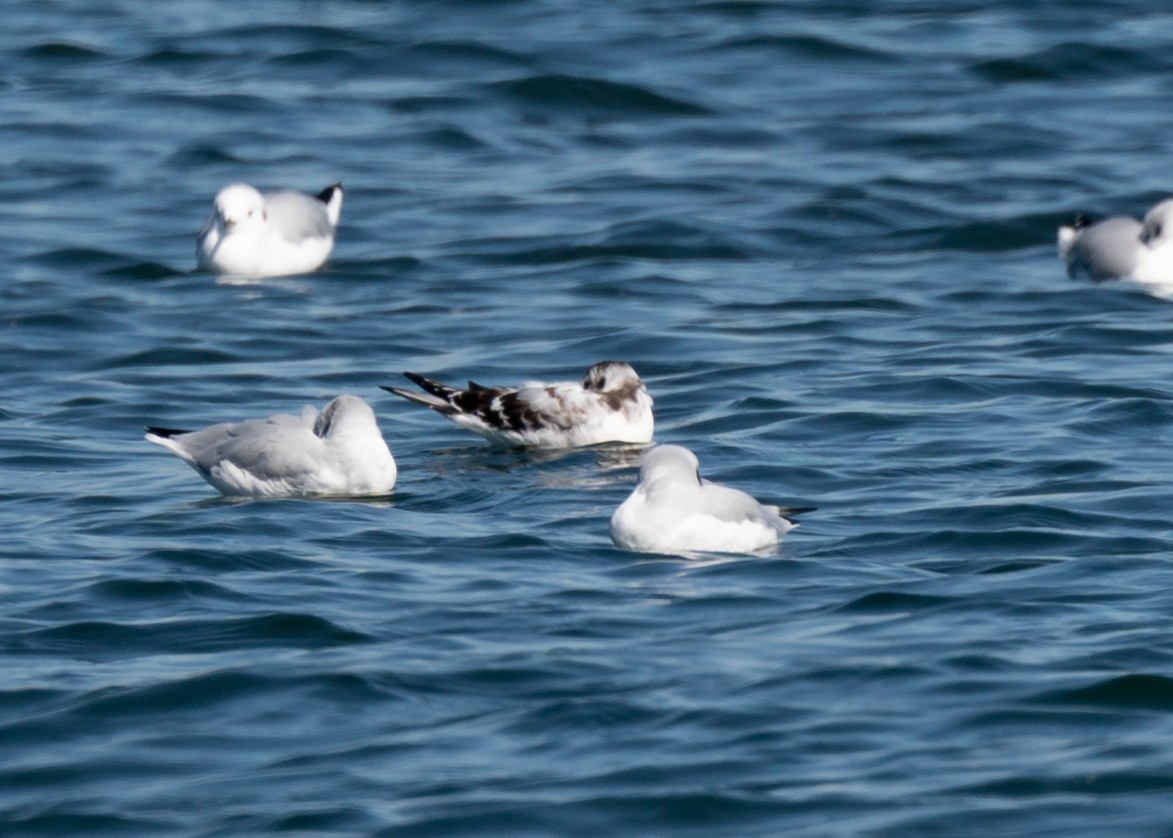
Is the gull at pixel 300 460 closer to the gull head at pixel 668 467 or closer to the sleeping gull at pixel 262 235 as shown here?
the gull head at pixel 668 467

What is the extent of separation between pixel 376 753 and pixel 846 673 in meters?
1.64

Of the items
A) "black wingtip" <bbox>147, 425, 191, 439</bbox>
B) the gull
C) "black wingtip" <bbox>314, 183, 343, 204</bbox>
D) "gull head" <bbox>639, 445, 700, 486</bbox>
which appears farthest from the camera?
"black wingtip" <bbox>314, 183, 343, 204</bbox>

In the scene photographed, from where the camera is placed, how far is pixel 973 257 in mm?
17859

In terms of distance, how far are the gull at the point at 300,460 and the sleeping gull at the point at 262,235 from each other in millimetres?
6035

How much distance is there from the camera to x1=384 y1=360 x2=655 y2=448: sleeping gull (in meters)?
12.6

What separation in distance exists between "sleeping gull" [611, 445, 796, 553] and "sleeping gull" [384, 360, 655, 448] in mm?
2646

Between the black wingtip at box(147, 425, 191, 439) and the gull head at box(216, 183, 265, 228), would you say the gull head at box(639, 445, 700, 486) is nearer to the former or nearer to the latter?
the black wingtip at box(147, 425, 191, 439)

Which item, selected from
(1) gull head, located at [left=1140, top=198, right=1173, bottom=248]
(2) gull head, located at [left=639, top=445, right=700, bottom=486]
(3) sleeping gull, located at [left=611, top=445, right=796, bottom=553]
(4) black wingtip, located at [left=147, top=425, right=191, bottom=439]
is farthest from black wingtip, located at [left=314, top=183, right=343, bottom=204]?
(3) sleeping gull, located at [left=611, top=445, right=796, bottom=553]

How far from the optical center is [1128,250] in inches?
665

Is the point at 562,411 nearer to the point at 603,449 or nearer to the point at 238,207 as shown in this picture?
the point at 603,449

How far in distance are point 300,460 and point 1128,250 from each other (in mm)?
7645

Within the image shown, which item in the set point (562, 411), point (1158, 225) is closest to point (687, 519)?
point (562, 411)

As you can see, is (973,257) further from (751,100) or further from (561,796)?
(561,796)

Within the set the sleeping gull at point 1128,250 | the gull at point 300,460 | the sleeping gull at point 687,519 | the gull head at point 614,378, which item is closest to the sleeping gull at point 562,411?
the gull head at point 614,378
